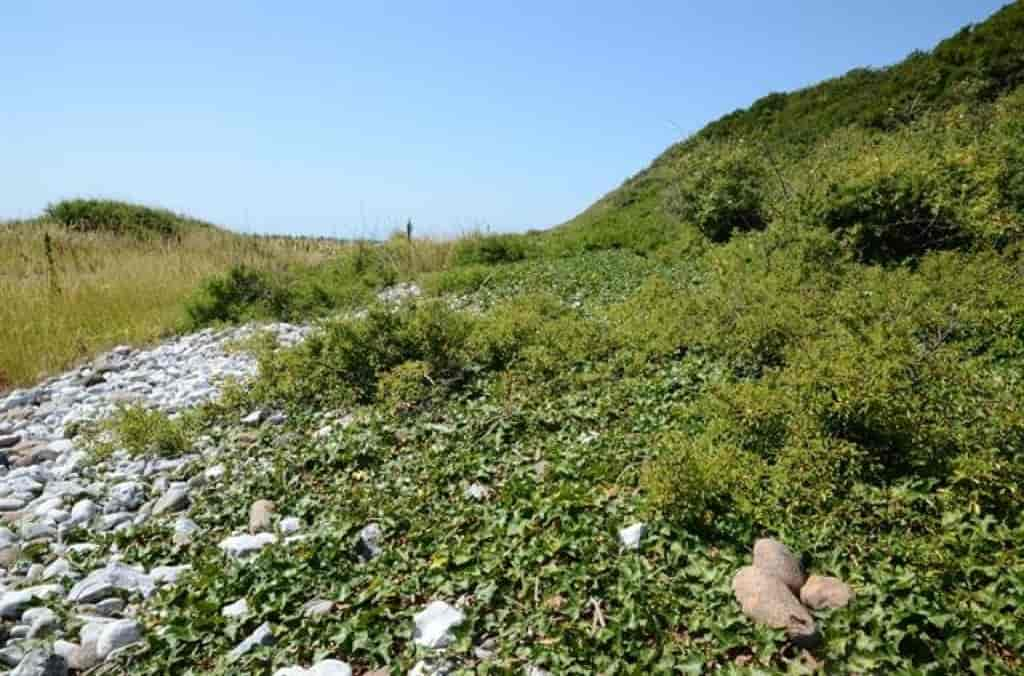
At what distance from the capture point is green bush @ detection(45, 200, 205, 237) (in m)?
19.3

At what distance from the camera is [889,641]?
7.12 ft

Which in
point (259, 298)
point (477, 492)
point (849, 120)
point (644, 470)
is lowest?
point (477, 492)

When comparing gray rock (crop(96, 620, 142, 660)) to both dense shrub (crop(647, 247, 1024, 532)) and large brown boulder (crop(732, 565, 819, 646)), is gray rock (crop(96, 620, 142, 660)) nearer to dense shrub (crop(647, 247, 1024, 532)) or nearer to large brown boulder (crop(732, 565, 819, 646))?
dense shrub (crop(647, 247, 1024, 532))

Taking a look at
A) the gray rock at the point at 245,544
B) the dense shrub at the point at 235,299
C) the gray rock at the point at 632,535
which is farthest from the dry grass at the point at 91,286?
the gray rock at the point at 632,535

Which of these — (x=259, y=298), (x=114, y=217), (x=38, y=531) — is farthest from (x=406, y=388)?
(x=114, y=217)

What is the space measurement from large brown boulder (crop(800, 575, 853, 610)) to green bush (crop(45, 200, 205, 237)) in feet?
65.2

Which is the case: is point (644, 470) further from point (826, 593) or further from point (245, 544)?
point (245, 544)

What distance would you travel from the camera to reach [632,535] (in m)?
2.87

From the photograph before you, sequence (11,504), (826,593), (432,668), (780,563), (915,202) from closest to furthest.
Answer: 1. (432,668)
2. (826,593)
3. (780,563)
4. (11,504)
5. (915,202)

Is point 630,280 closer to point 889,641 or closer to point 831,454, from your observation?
point 831,454

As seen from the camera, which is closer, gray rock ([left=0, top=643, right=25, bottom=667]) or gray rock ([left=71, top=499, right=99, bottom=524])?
gray rock ([left=0, top=643, right=25, bottom=667])

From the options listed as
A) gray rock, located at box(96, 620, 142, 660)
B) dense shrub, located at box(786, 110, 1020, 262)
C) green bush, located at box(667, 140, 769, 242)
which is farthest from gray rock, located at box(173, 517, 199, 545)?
green bush, located at box(667, 140, 769, 242)

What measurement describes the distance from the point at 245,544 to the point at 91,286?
920cm

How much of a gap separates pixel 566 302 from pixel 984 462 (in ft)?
18.5
